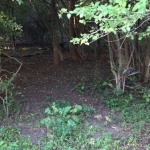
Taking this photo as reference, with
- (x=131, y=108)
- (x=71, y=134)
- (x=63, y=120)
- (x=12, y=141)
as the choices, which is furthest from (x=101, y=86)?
(x=12, y=141)

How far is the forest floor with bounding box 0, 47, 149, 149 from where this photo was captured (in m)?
4.57

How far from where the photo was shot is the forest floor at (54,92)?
180 inches

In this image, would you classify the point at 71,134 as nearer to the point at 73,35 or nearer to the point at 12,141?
the point at 12,141

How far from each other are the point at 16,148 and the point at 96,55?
274 inches

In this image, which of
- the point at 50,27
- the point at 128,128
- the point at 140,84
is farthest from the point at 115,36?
the point at 50,27

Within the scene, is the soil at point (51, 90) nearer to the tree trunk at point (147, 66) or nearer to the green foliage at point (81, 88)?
the green foliage at point (81, 88)

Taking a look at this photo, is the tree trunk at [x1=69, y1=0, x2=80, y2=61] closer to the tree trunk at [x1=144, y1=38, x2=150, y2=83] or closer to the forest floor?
the forest floor

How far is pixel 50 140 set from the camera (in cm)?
406

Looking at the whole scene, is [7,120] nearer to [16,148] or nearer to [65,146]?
[16,148]

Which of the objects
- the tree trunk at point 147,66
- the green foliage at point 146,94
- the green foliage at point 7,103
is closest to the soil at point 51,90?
the green foliage at point 7,103

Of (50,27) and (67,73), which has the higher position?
(50,27)

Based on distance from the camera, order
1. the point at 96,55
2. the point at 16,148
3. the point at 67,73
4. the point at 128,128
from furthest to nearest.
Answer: the point at 96,55, the point at 67,73, the point at 128,128, the point at 16,148

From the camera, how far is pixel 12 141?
405 cm

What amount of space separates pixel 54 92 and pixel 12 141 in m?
2.25
